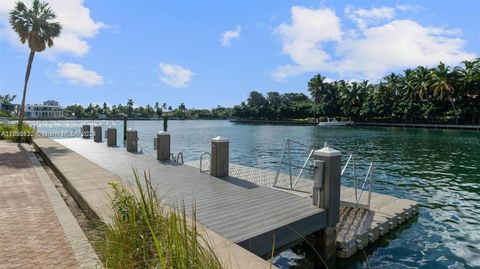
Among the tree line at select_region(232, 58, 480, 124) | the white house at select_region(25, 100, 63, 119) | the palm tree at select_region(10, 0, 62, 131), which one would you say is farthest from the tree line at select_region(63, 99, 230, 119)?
the palm tree at select_region(10, 0, 62, 131)

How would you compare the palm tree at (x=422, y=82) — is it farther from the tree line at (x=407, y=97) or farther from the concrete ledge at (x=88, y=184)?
the concrete ledge at (x=88, y=184)

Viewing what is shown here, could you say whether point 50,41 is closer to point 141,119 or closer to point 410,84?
point 410,84

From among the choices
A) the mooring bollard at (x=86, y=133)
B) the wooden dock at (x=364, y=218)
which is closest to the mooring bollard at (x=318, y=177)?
the wooden dock at (x=364, y=218)

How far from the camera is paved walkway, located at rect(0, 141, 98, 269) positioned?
13.0 ft

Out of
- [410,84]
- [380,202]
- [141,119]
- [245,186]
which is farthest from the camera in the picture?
[141,119]

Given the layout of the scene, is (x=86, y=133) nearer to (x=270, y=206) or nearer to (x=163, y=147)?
(x=163, y=147)

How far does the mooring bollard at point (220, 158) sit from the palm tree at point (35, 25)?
764 inches

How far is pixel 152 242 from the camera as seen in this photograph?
3.11 meters

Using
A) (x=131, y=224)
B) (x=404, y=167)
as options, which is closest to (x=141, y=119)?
(x=404, y=167)

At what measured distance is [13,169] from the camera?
1065 centimetres

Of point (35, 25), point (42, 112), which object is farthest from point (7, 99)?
point (35, 25)

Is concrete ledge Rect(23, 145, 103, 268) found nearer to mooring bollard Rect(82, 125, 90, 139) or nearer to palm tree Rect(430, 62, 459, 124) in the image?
mooring bollard Rect(82, 125, 90, 139)

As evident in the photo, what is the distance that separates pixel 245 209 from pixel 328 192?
62.0 inches

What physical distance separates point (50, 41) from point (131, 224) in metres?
23.9
